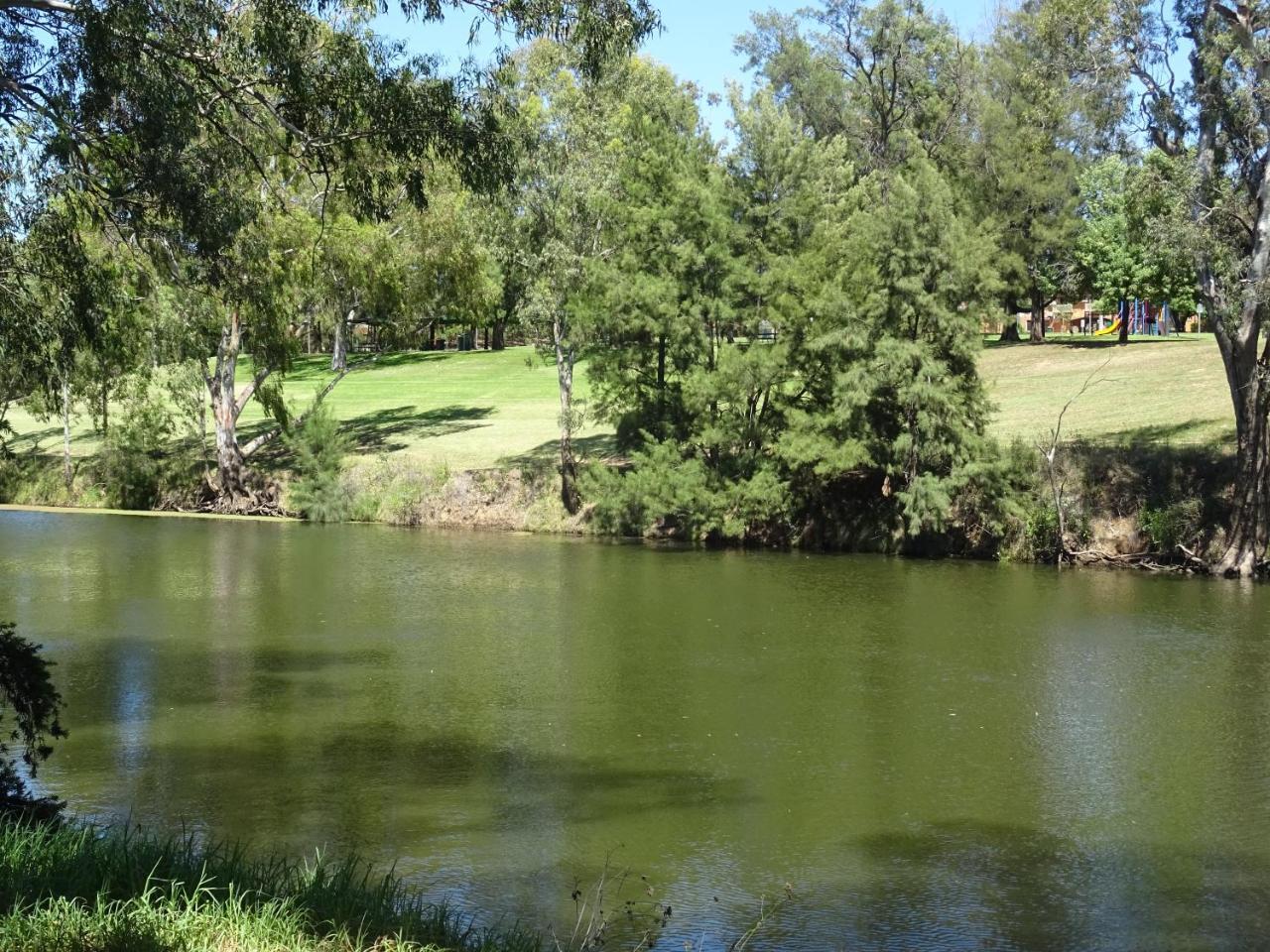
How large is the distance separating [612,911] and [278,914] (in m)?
2.82

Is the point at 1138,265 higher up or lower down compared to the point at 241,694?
higher up

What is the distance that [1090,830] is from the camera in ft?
33.3

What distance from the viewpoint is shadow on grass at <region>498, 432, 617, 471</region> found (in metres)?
29.0

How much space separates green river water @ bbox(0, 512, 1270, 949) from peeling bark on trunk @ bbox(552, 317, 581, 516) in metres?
4.88

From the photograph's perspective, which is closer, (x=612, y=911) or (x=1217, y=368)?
(x=612, y=911)

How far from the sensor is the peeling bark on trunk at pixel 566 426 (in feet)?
86.9

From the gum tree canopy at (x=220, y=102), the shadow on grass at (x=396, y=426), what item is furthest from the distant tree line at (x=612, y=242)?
the shadow on grass at (x=396, y=426)

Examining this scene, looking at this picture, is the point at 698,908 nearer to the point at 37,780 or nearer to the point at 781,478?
the point at 37,780

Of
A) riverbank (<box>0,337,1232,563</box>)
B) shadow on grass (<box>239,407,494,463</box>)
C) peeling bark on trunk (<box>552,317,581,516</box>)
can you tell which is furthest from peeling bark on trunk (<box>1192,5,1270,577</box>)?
shadow on grass (<box>239,407,494,463</box>)

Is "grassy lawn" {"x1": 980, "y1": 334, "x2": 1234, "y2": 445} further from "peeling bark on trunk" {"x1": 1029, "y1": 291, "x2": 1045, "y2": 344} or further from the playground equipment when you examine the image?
the playground equipment

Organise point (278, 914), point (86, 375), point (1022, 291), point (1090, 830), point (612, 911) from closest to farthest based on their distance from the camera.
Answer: point (278, 914)
point (612, 911)
point (1090, 830)
point (86, 375)
point (1022, 291)

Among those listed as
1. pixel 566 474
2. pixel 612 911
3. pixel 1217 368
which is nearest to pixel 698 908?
pixel 612 911

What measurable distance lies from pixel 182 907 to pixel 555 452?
2411cm

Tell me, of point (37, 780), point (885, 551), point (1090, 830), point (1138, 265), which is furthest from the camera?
point (1138, 265)
